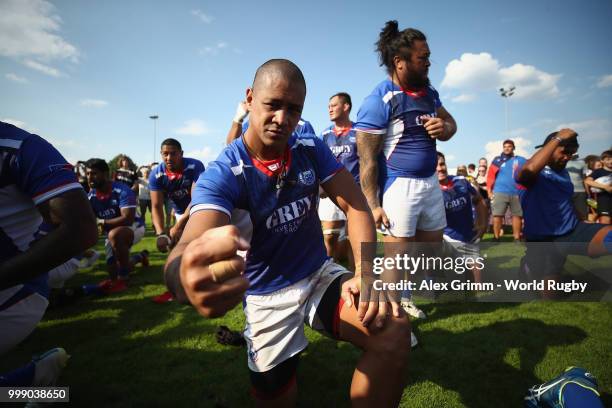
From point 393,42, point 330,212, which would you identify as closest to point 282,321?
point 393,42

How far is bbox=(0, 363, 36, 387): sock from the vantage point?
7.55 feet

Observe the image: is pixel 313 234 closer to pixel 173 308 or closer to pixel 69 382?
Result: pixel 69 382

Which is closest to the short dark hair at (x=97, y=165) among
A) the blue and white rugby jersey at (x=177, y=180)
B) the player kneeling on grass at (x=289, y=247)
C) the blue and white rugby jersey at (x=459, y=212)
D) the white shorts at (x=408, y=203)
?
the blue and white rugby jersey at (x=177, y=180)

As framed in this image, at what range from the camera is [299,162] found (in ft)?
7.20

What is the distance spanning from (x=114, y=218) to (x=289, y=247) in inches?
226

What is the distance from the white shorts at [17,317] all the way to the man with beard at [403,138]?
9.66 feet

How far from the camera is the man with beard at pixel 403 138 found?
3355 millimetres

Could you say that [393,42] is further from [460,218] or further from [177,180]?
[177,180]

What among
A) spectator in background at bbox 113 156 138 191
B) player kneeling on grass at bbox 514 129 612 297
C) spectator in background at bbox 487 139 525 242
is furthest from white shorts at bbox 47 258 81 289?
spectator in background at bbox 487 139 525 242

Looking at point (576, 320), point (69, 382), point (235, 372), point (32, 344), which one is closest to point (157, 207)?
point (32, 344)

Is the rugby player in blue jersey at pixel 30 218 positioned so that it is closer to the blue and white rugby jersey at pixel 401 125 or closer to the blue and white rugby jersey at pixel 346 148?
the blue and white rugby jersey at pixel 401 125

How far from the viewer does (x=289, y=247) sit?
220 centimetres

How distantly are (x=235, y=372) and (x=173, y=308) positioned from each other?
7.12 feet

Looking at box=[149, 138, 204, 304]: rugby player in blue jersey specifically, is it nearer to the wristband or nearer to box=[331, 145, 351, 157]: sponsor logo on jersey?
the wristband
